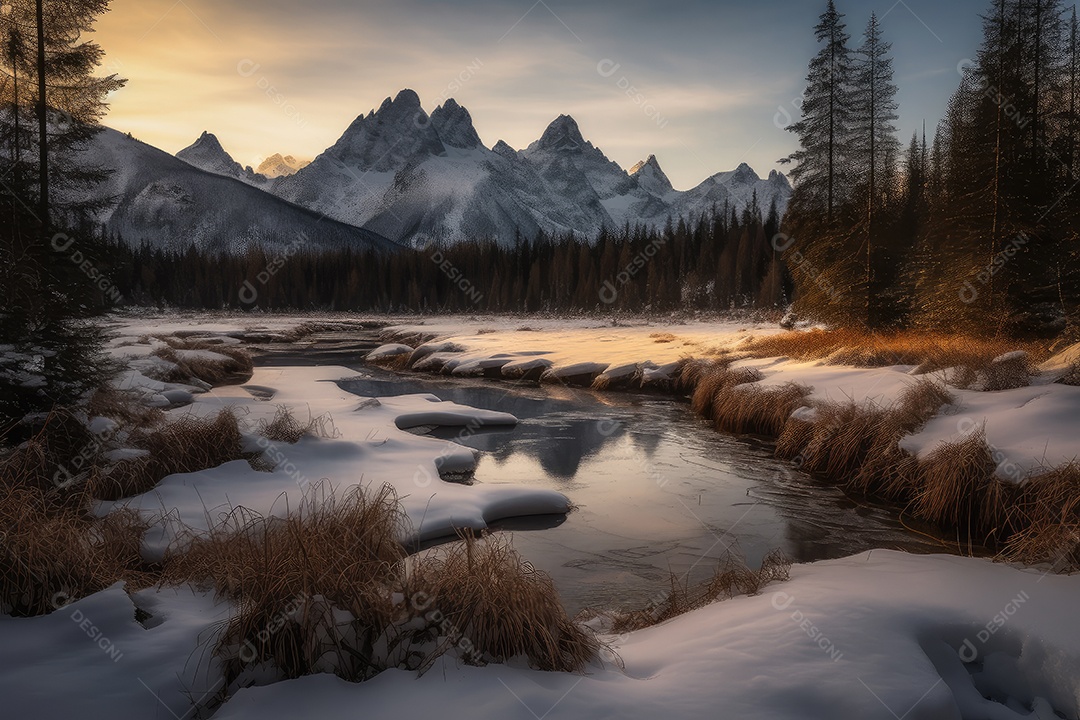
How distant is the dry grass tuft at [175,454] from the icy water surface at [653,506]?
4.27 m

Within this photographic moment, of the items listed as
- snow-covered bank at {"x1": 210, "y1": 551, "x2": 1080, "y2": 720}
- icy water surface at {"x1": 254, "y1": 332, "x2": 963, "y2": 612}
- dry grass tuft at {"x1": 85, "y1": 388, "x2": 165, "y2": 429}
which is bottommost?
icy water surface at {"x1": 254, "y1": 332, "x2": 963, "y2": 612}

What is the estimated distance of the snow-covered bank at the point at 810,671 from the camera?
357 cm

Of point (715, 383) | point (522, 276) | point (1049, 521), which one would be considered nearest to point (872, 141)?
point (715, 383)

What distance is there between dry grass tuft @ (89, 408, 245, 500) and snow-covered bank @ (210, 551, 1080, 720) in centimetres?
596

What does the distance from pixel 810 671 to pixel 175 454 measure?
8.96 m

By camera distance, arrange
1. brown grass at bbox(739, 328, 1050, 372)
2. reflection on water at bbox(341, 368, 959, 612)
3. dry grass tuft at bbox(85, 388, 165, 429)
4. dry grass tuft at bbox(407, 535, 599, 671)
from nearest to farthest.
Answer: dry grass tuft at bbox(407, 535, 599, 671) → reflection on water at bbox(341, 368, 959, 612) → dry grass tuft at bbox(85, 388, 165, 429) → brown grass at bbox(739, 328, 1050, 372)

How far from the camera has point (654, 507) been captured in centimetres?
970

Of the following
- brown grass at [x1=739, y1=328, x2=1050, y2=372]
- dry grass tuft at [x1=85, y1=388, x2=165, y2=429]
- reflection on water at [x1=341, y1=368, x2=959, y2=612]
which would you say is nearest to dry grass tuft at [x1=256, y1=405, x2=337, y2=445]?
dry grass tuft at [x1=85, y1=388, x2=165, y2=429]

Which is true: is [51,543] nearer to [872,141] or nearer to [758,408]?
[758,408]

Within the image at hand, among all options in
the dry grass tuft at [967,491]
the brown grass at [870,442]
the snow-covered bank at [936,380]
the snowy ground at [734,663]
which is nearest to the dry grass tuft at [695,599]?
the snowy ground at [734,663]

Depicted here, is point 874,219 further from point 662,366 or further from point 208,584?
point 208,584

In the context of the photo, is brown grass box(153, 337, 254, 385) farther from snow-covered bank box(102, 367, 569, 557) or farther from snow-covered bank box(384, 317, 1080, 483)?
snow-covered bank box(102, 367, 569, 557)

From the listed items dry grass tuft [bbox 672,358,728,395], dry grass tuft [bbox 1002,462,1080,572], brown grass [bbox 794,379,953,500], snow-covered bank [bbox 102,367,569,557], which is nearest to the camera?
dry grass tuft [bbox 1002,462,1080,572]

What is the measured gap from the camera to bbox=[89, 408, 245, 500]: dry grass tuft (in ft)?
26.7
